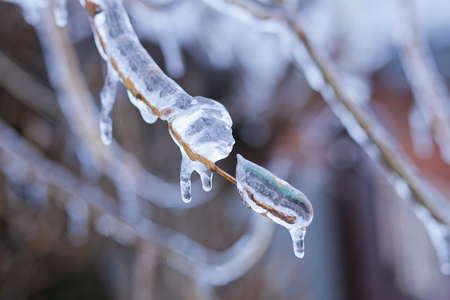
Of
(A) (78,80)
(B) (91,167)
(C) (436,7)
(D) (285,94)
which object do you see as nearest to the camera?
(A) (78,80)

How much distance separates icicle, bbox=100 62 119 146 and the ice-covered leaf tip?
0.41 feet

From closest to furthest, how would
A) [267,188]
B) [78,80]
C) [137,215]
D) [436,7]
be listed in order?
[267,188]
[78,80]
[137,215]
[436,7]

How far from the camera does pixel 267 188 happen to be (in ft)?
0.75

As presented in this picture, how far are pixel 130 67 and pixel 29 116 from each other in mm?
1644

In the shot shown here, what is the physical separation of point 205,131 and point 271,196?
0.17 ft

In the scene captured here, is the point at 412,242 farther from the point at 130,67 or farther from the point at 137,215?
the point at 130,67

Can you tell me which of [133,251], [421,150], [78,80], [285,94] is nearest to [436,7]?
[421,150]

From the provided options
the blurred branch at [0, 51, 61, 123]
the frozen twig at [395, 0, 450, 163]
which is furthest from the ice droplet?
the blurred branch at [0, 51, 61, 123]

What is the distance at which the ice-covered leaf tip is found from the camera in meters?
0.23

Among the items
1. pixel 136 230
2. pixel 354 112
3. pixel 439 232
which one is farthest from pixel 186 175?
pixel 136 230

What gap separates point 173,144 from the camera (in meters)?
1.76

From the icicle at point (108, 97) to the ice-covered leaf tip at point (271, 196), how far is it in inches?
4.9

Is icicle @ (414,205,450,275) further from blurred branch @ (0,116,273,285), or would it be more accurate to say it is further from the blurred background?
blurred branch @ (0,116,273,285)

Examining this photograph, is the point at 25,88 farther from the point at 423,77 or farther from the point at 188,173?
the point at 188,173
